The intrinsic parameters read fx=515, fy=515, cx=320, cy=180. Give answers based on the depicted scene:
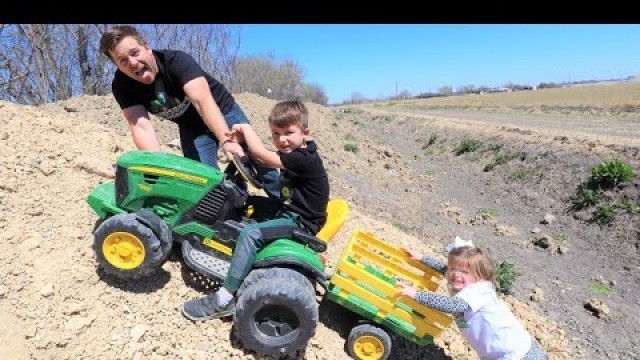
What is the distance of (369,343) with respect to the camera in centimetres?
387

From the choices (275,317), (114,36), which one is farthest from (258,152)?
(114,36)

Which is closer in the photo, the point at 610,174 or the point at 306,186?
the point at 306,186

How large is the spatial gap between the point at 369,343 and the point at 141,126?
2.47 metres

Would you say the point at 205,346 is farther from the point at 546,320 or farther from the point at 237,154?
the point at 546,320

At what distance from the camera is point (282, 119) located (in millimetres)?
3424

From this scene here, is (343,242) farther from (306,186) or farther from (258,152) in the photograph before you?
(258,152)

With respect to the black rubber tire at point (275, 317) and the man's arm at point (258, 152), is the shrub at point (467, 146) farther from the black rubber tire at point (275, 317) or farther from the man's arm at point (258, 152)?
the black rubber tire at point (275, 317)

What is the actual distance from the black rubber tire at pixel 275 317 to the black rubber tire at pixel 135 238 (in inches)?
26.9

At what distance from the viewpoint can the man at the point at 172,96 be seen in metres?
3.59

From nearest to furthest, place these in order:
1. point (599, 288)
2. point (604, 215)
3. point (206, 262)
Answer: point (206, 262), point (599, 288), point (604, 215)

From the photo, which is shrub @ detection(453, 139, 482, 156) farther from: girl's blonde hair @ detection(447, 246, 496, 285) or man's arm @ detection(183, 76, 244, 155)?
man's arm @ detection(183, 76, 244, 155)

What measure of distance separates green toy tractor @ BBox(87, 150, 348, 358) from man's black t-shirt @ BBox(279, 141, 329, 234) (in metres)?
0.14
